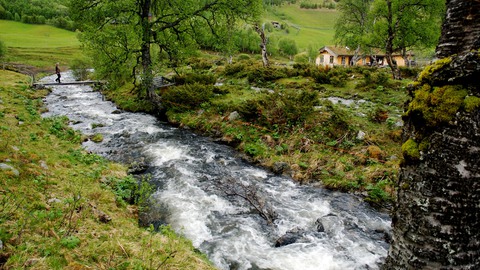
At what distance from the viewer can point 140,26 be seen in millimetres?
17812

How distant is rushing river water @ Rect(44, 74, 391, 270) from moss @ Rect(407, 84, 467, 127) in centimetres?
447

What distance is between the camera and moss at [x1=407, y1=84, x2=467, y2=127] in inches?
110

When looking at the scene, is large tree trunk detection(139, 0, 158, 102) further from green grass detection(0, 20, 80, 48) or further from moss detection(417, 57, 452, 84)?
green grass detection(0, 20, 80, 48)

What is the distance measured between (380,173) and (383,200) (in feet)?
3.93

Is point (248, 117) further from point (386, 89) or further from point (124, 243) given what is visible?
point (386, 89)

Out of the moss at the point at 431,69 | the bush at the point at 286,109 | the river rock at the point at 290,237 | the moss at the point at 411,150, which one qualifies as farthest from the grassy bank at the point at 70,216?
the bush at the point at 286,109

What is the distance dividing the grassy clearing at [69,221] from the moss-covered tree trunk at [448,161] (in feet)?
11.1

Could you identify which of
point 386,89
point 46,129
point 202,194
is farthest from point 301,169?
point 386,89

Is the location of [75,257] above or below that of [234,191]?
above

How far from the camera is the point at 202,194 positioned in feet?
30.5

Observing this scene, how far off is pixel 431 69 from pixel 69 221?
5982mm

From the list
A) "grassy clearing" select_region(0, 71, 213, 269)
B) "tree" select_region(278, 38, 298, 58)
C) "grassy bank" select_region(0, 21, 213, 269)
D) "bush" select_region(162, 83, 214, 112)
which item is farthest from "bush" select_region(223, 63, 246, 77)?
"tree" select_region(278, 38, 298, 58)

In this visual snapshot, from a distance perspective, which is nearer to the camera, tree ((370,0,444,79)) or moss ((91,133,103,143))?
moss ((91,133,103,143))

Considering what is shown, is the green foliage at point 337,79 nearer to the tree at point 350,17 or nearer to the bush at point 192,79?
the bush at point 192,79
